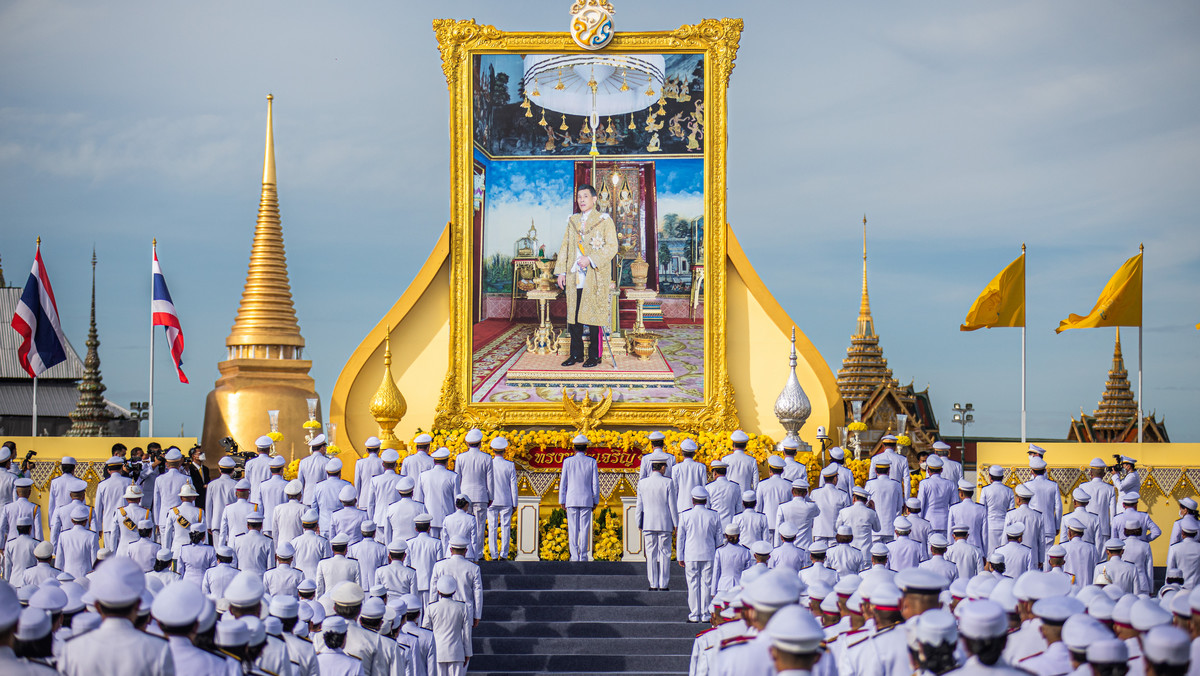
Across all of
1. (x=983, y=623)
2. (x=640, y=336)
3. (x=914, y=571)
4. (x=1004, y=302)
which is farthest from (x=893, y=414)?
(x=983, y=623)

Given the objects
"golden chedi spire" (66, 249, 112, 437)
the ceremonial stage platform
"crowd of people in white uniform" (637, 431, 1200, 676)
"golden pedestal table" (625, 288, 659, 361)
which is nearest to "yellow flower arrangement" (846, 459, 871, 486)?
"crowd of people in white uniform" (637, 431, 1200, 676)

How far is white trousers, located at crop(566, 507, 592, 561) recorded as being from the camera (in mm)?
15742

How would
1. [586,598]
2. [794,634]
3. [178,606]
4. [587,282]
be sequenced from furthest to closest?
[587,282] → [586,598] → [178,606] → [794,634]

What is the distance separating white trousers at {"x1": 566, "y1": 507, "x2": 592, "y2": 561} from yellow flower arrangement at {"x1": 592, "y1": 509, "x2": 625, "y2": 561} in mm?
760

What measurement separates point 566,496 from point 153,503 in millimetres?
5432

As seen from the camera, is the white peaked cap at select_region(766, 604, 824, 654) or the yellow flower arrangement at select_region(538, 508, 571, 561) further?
the yellow flower arrangement at select_region(538, 508, 571, 561)

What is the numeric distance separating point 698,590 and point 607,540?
3060mm

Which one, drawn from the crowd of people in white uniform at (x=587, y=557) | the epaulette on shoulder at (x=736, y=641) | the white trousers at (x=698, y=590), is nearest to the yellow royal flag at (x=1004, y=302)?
the crowd of people in white uniform at (x=587, y=557)

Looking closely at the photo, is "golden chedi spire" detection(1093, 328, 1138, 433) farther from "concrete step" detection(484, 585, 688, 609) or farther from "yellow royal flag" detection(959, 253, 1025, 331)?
"concrete step" detection(484, 585, 688, 609)

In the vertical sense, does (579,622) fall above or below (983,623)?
below

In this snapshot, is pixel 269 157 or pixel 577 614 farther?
pixel 269 157

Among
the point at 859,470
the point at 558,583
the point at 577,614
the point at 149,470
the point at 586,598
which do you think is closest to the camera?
the point at 577,614

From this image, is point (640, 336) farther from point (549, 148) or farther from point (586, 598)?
point (586, 598)

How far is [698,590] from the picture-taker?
13859 millimetres
